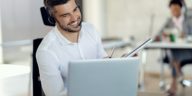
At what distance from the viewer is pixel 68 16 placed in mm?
1319

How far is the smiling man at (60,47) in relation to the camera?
1.29 m

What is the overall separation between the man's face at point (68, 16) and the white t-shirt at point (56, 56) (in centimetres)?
5

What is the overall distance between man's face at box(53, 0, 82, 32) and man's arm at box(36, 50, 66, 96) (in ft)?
0.43

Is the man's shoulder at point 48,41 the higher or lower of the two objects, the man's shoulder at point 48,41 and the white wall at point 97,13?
the higher

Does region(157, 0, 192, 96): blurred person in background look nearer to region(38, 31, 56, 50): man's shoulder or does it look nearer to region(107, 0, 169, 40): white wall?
region(107, 0, 169, 40): white wall

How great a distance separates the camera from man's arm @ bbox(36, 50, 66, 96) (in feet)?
4.22

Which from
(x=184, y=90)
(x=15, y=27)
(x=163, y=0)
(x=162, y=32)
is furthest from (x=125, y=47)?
(x=15, y=27)

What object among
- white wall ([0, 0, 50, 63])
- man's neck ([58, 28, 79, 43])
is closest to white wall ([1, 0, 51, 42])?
white wall ([0, 0, 50, 63])

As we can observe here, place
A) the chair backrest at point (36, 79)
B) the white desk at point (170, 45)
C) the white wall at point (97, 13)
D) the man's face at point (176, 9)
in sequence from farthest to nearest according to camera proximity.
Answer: the white wall at point (97, 13)
the man's face at point (176, 9)
the white desk at point (170, 45)
the chair backrest at point (36, 79)

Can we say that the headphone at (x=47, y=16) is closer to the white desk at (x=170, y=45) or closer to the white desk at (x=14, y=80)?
the white desk at (x=14, y=80)

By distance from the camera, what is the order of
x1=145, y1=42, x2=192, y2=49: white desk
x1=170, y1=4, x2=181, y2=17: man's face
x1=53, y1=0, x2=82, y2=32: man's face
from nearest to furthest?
x1=53, y1=0, x2=82, y2=32: man's face
x1=145, y1=42, x2=192, y2=49: white desk
x1=170, y1=4, x2=181, y2=17: man's face

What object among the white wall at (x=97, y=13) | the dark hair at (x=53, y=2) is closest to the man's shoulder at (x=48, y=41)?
the dark hair at (x=53, y=2)

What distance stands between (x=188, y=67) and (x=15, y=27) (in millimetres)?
4260

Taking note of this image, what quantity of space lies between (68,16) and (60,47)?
0.43 ft
